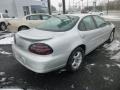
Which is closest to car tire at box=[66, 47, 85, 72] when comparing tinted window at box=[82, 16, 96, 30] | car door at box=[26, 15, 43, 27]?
tinted window at box=[82, 16, 96, 30]

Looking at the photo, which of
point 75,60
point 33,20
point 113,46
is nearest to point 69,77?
point 75,60

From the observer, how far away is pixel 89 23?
14.9 ft

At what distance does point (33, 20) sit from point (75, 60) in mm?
5820

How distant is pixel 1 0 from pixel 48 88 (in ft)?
79.1

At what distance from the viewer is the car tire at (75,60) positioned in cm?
366

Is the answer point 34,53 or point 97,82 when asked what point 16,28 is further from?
point 97,82

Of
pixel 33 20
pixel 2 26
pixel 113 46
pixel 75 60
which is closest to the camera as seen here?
pixel 75 60

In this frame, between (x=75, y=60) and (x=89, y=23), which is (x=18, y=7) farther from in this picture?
(x=75, y=60)

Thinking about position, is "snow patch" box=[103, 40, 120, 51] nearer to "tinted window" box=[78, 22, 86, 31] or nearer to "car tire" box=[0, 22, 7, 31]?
"tinted window" box=[78, 22, 86, 31]

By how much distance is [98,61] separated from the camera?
15.3 ft

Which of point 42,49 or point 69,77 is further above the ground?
point 42,49

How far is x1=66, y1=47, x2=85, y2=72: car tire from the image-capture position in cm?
366

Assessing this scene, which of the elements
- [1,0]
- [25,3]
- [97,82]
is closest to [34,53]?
[97,82]

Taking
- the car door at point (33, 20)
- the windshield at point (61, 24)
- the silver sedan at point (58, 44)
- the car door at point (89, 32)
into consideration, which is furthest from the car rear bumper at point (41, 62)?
the car door at point (33, 20)
